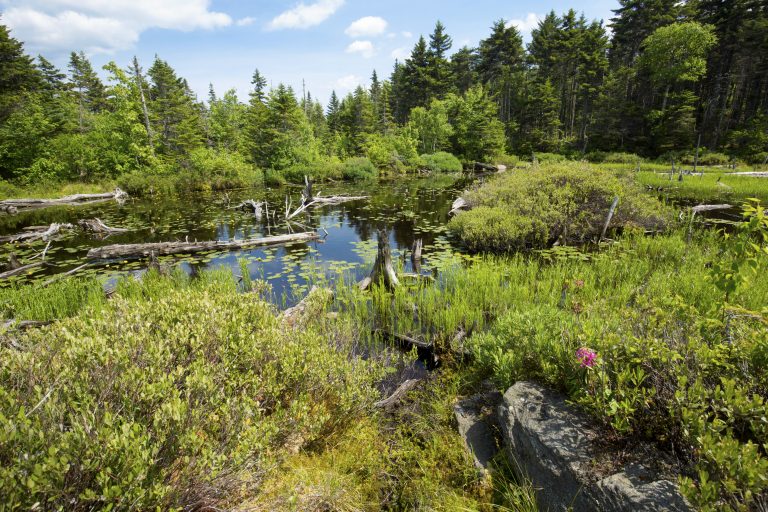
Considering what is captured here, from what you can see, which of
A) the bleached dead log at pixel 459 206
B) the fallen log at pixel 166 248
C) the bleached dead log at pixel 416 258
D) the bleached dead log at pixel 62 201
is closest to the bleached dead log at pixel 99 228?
the fallen log at pixel 166 248

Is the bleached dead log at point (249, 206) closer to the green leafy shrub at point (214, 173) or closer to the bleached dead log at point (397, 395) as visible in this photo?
the green leafy shrub at point (214, 173)

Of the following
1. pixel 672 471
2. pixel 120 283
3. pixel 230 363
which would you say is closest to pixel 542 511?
pixel 672 471

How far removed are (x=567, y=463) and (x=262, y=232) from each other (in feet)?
50.9

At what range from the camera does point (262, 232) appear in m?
16.1

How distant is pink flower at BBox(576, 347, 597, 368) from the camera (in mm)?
3070

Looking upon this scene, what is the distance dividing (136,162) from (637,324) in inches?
1635

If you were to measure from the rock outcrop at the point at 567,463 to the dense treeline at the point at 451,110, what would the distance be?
36.9 metres

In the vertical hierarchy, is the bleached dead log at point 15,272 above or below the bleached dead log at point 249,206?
below

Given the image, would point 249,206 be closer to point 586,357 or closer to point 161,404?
point 161,404

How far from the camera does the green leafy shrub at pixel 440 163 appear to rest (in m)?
46.0

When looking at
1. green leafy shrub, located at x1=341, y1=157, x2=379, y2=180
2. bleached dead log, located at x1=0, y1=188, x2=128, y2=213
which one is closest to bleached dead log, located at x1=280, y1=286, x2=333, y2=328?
bleached dead log, located at x1=0, y1=188, x2=128, y2=213

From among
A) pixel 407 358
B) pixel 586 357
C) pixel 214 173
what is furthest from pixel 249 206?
pixel 586 357

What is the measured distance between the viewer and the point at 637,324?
356 centimetres

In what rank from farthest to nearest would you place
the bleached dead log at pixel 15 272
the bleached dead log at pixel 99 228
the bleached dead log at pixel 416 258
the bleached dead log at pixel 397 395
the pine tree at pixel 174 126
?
1. the pine tree at pixel 174 126
2. the bleached dead log at pixel 99 228
3. the bleached dead log at pixel 416 258
4. the bleached dead log at pixel 15 272
5. the bleached dead log at pixel 397 395
